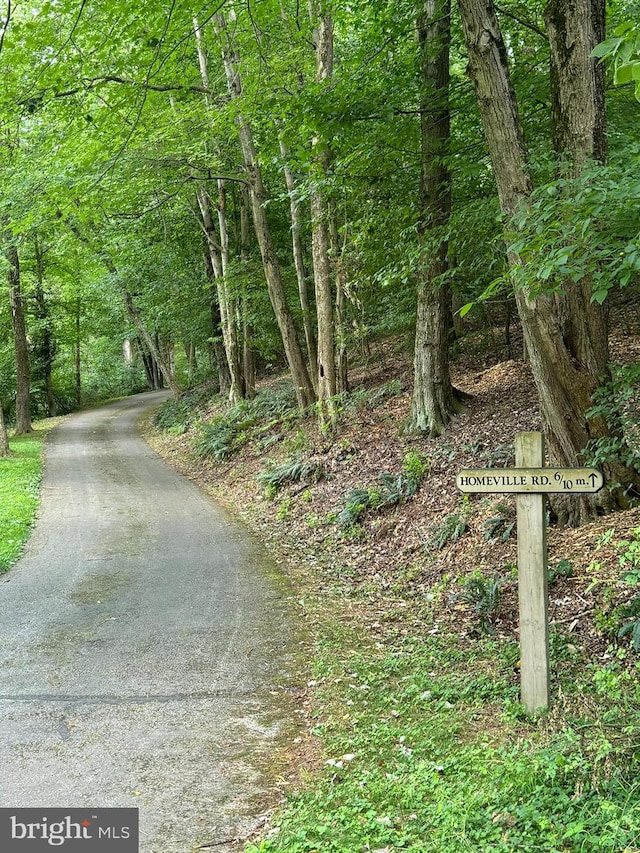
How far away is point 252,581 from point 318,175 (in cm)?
537

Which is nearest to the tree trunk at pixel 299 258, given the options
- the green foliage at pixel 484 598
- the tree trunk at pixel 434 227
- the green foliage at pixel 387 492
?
the tree trunk at pixel 434 227

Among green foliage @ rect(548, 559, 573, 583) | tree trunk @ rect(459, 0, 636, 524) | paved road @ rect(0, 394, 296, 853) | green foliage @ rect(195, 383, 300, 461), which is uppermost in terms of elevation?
tree trunk @ rect(459, 0, 636, 524)

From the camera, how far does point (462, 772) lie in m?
3.90

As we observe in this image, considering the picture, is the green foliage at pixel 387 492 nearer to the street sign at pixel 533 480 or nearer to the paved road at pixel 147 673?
the paved road at pixel 147 673

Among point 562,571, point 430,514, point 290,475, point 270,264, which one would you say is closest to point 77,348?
point 270,264

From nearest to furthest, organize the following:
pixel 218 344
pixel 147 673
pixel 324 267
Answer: pixel 147 673, pixel 324 267, pixel 218 344

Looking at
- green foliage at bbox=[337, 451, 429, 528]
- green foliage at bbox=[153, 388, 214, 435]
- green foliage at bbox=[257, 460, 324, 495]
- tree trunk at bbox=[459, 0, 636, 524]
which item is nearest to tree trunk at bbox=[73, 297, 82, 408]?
green foliage at bbox=[153, 388, 214, 435]

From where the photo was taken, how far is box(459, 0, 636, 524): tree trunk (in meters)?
6.20

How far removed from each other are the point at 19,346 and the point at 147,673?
20740 mm

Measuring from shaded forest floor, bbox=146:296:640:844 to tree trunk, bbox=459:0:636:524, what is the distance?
947 millimetres

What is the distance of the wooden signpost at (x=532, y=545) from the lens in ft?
14.8

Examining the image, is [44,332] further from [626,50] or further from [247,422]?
[626,50]

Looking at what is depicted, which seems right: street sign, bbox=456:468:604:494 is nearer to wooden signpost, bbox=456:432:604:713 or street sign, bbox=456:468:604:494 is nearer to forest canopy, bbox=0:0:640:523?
wooden signpost, bbox=456:432:604:713

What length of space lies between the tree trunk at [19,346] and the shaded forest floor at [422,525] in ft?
34.8
